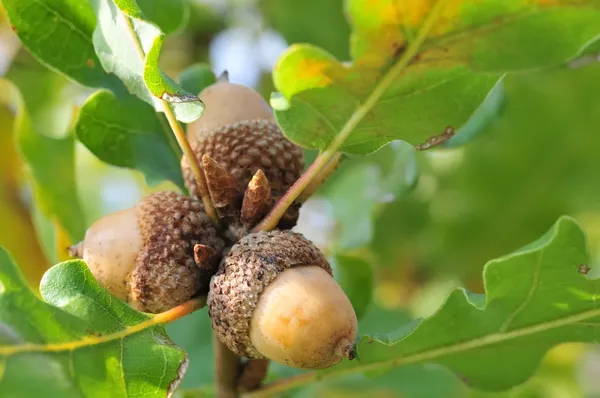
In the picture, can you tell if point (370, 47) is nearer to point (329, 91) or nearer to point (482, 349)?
point (329, 91)

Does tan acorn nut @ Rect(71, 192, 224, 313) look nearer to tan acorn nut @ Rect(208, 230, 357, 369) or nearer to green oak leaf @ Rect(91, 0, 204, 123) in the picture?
tan acorn nut @ Rect(208, 230, 357, 369)

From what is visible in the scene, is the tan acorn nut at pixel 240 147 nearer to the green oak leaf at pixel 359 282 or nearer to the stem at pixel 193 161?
the stem at pixel 193 161

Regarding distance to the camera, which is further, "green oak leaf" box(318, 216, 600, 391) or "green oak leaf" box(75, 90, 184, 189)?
"green oak leaf" box(75, 90, 184, 189)

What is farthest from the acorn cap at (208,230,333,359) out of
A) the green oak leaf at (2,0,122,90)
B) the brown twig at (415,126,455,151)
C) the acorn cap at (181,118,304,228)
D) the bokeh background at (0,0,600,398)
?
the bokeh background at (0,0,600,398)

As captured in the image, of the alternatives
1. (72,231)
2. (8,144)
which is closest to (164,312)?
(72,231)

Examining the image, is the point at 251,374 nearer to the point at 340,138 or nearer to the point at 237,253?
the point at 237,253

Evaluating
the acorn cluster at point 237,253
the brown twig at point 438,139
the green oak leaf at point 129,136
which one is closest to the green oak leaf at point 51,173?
the green oak leaf at point 129,136
